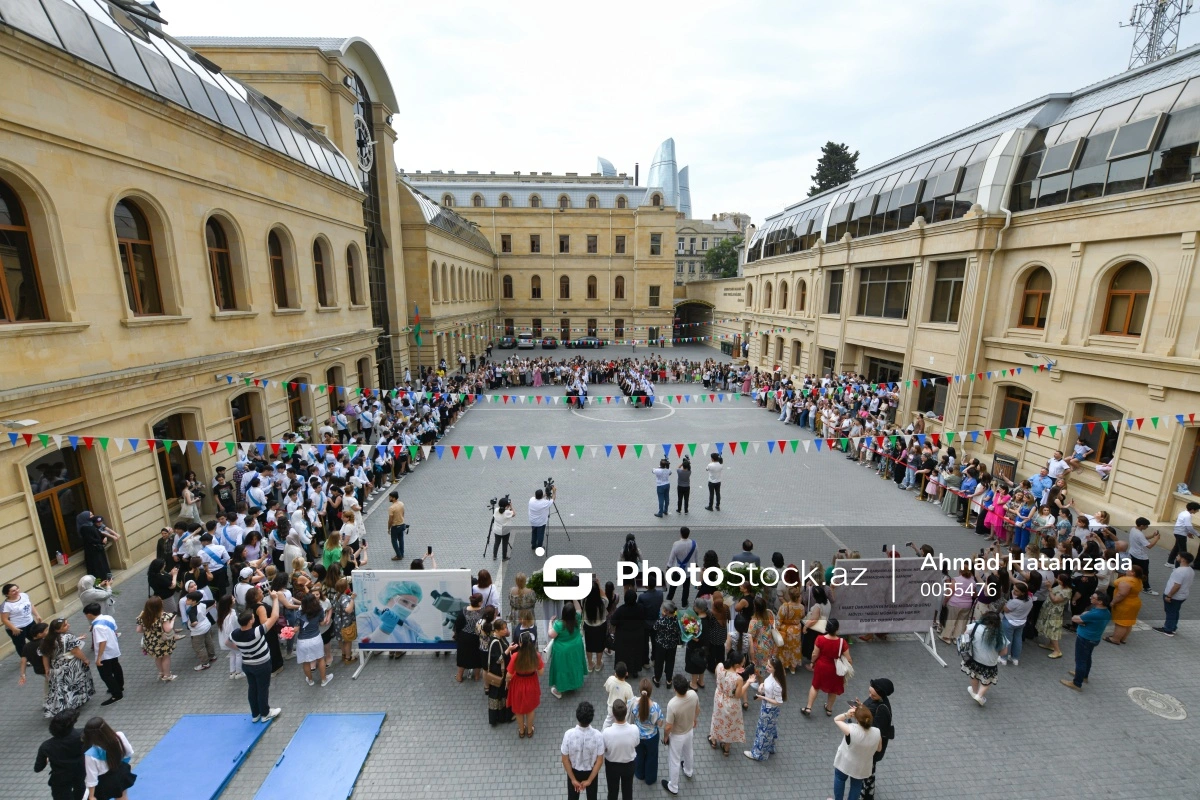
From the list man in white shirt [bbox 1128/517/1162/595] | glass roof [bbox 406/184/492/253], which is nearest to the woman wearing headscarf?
man in white shirt [bbox 1128/517/1162/595]

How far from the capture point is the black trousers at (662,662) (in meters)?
7.25

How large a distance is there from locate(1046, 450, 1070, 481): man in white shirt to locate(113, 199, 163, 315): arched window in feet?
68.0

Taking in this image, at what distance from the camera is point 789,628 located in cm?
761

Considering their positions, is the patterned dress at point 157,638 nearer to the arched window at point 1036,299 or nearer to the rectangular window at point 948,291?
the arched window at point 1036,299

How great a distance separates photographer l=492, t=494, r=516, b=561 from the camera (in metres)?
10.6

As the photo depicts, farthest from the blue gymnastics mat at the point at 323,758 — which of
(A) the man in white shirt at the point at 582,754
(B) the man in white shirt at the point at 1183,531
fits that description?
(B) the man in white shirt at the point at 1183,531

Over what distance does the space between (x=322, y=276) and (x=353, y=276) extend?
2.73 meters

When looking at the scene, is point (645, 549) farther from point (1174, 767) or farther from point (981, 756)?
point (1174, 767)

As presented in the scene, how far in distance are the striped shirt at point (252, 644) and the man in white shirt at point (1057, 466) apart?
16686mm

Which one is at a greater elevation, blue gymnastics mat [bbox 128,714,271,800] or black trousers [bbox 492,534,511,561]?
black trousers [bbox 492,534,511,561]

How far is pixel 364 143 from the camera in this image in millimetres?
24250

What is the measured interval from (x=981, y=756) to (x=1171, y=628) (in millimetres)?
5249

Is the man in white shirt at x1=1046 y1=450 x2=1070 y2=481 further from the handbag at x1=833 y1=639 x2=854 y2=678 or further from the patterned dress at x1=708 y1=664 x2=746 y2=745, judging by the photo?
the patterned dress at x1=708 y1=664 x2=746 y2=745

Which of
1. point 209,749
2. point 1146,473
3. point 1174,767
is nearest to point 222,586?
point 209,749
